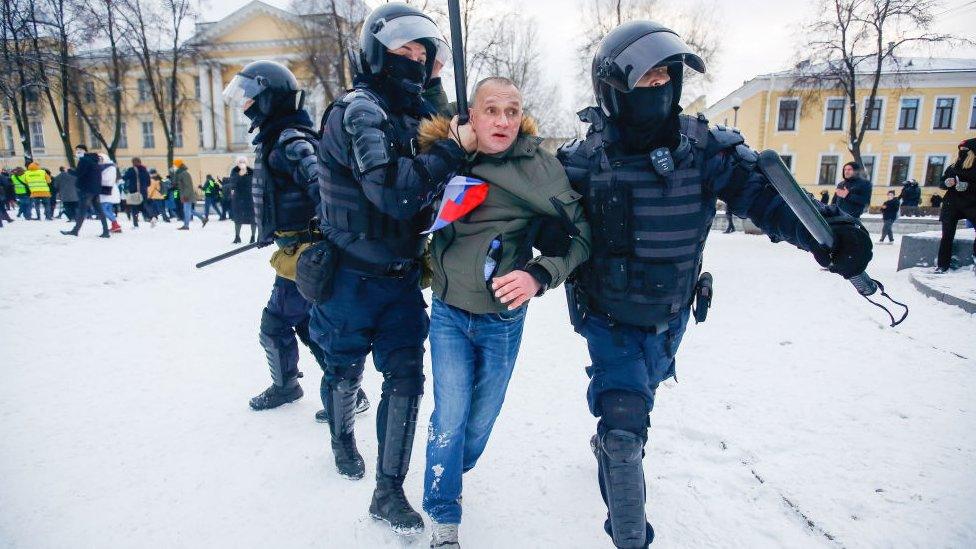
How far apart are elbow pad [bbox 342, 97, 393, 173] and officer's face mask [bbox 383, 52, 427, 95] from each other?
26 centimetres

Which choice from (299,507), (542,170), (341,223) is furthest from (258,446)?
(542,170)

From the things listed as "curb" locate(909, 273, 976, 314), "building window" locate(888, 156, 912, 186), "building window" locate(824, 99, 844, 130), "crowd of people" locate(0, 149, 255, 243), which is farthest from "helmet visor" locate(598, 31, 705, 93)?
"building window" locate(888, 156, 912, 186)

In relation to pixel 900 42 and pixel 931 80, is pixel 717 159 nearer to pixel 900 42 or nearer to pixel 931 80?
pixel 900 42

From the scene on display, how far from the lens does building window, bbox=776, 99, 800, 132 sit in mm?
32719

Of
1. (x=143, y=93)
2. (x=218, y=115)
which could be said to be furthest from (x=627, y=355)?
(x=143, y=93)

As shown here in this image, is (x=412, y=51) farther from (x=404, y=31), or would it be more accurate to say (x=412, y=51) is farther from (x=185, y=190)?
(x=185, y=190)

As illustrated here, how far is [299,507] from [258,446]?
0.69 meters

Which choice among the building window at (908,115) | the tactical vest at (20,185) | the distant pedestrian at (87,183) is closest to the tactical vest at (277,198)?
the distant pedestrian at (87,183)

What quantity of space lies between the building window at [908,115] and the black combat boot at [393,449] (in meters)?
41.1

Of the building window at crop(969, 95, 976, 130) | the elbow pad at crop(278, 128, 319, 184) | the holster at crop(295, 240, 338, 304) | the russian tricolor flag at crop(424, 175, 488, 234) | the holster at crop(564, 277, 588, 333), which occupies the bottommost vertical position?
the holster at crop(564, 277, 588, 333)

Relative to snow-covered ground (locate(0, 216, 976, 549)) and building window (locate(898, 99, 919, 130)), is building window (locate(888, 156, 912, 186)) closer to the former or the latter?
building window (locate(898, 99, 919, 130))

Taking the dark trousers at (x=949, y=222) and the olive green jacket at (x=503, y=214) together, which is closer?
the olive green jacket at (x=503, y=214)

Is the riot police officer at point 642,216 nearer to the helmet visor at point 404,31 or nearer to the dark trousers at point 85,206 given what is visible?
the helmet visor at point 404,31

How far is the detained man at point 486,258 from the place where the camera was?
1.97m
